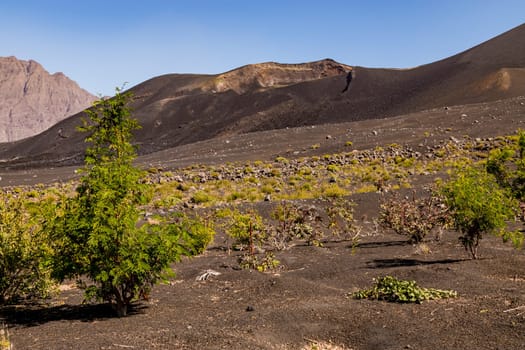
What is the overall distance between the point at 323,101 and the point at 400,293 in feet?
256

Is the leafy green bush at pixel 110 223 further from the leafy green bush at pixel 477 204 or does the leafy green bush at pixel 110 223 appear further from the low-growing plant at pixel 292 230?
the low-growing plant at pixel 292 230

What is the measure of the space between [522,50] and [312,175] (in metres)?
64.7

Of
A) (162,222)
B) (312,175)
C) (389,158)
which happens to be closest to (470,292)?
(162,222)

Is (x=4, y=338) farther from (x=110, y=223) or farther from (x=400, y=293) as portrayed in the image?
(x=400, y=293)

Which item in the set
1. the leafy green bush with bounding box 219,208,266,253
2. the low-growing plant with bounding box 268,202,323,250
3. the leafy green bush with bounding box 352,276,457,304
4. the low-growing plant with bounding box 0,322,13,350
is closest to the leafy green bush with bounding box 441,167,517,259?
the leafy green bush with bounding box 352,276,457,304

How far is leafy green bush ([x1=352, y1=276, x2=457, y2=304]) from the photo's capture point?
7.03 meters

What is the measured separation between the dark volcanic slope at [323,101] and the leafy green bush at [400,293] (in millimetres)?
56850

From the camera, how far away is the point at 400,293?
7141 mm

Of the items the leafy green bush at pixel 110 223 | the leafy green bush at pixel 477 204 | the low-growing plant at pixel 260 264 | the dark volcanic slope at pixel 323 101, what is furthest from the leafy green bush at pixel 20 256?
the dark volcanic slope at pixel 323 101

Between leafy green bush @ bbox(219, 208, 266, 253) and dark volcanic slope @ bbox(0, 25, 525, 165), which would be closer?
leafy green bush @ bbox(219, 208, 266, 253)

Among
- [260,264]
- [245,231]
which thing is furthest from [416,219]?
[260,264]

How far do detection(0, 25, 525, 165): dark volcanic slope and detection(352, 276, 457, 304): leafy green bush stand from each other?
56.9 metres

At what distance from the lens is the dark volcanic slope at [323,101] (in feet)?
220

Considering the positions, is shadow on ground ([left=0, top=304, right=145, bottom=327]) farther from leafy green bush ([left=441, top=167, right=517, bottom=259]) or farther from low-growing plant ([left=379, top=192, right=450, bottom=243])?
low-growing plant ([left=379, top=192, right=450, bottom=243])
